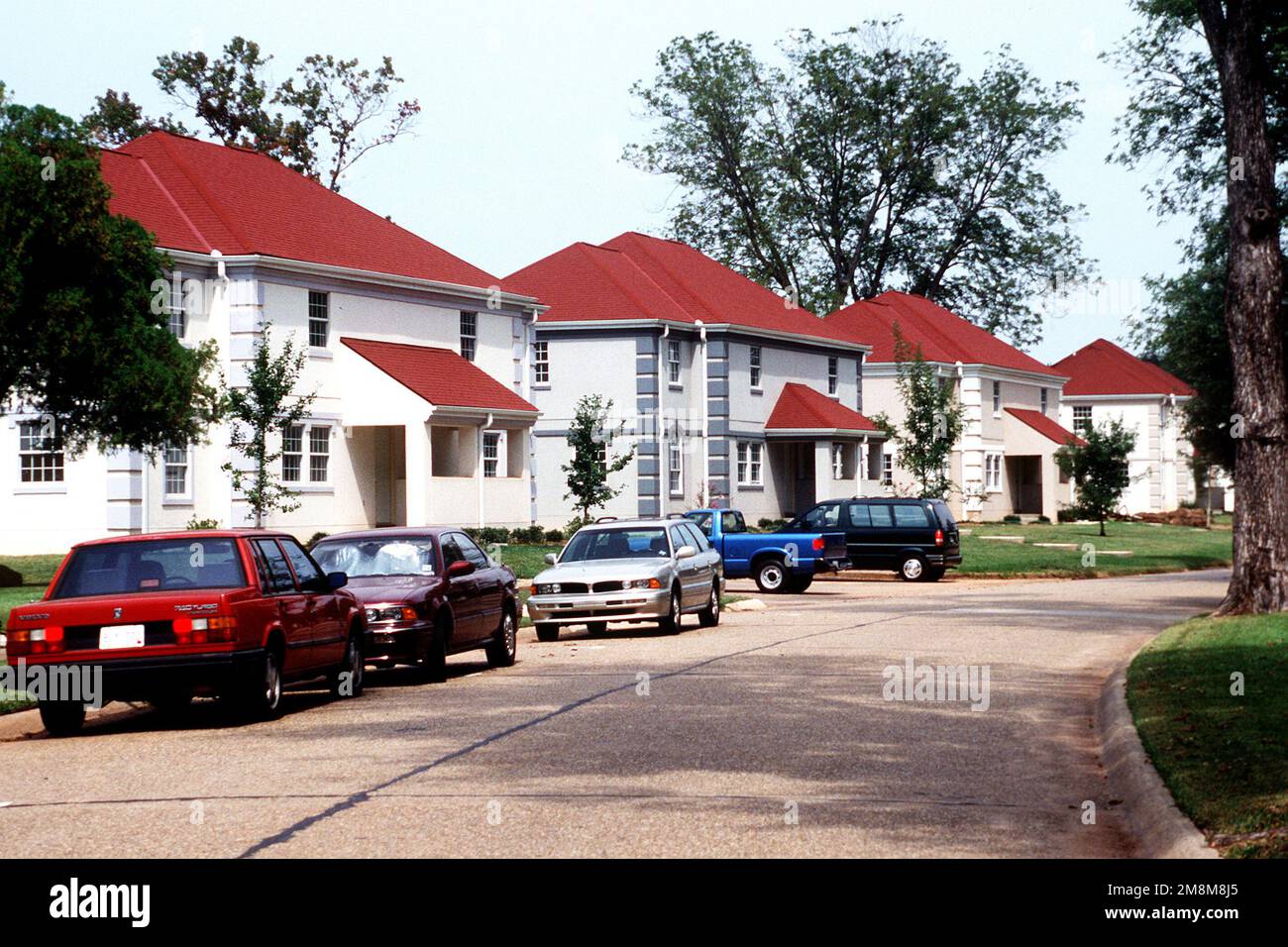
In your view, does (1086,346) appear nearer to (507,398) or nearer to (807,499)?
(807,499)

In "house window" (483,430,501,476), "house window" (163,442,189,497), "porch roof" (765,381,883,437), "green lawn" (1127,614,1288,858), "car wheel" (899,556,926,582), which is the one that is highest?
"porch roof" (765,381,883,437)

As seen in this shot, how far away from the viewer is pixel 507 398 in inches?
1815

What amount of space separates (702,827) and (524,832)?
97 cm

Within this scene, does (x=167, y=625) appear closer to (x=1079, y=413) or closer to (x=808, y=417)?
(x=808, y=417)

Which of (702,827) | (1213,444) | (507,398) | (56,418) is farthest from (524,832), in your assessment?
(1213,444)

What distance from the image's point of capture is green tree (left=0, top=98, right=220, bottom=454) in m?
29.0

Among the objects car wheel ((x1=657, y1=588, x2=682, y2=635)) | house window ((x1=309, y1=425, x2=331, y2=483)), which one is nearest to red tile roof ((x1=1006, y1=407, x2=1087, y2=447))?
house window ((x1=309, y1=425, x2=331, y2=483))

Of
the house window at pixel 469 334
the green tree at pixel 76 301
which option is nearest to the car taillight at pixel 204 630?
the green tree at pixel 76 301

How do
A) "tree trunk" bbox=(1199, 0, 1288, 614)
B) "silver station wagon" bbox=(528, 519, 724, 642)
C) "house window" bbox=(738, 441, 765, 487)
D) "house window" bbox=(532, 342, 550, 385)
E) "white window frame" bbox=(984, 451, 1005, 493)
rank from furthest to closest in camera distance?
"white window frame" bbox=(984, 451, 1005, 493), "house window" bbox=(738, 441, 765, 487), "house window" bbox=(532, 342, 550, 385), "silver station wagon" bbox=(528, 519, 724, 642), "tree trunk" bbox=(1199, 0, 1288, 614)

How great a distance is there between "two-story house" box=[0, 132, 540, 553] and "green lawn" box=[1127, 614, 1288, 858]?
24459 mm

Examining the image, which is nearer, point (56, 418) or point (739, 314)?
point (56, 418)

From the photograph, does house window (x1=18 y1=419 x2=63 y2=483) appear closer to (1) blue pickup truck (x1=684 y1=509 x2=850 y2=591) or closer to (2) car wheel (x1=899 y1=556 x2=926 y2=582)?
(1) blue pickup truck (x1=684 y1=509 x2=850 y2=591)

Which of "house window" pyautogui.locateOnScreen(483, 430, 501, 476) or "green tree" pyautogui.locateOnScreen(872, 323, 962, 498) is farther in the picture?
"green tree" pyautogui.locateOnScreen(872, 323, 962, 498)

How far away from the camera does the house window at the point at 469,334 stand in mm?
47656
